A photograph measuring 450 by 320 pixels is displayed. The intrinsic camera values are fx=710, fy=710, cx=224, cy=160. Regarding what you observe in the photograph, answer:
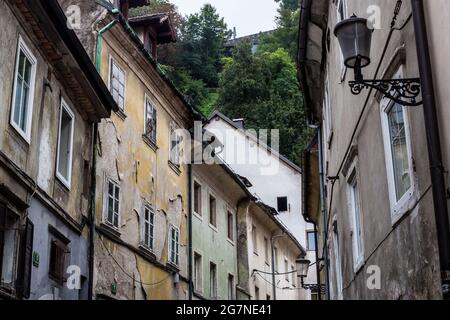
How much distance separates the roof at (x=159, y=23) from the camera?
20.9 metres

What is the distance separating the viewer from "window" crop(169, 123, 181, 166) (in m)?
22.0

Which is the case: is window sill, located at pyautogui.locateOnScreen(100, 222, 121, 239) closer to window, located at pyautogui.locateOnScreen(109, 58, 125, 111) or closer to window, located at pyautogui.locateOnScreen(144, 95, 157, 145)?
window, located at pyautogui.locateOnScreen(109, 58, 125, 111)

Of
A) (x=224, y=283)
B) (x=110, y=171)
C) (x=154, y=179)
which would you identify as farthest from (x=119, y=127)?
(x=224, y=283)

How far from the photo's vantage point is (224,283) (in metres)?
26.9

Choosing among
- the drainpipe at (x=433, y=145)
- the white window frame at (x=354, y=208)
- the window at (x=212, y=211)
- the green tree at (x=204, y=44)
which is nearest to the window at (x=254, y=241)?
the window at (x=212, y=211)

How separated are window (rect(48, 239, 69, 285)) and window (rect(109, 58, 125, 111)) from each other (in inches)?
207

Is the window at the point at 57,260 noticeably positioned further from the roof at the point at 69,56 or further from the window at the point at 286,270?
the window at the point at 286,270

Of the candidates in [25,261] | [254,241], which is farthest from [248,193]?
[25,261]

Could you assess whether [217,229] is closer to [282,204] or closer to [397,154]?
[282,204]

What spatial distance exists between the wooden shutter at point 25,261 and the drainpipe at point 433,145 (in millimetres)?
6793

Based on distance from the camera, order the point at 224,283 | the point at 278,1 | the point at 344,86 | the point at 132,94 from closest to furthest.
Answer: the point at 344,86 → the point at 132,94 → the point at 224,283 → the point at 278,1

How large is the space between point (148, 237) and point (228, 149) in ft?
75.9

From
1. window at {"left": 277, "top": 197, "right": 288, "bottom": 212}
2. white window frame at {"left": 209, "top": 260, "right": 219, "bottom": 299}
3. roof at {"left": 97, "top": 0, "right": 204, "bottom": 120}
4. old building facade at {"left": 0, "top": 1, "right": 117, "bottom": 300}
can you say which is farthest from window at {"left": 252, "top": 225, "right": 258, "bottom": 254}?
old building facade at {"left": 0, "top": 1, "right": 117, "bottom": 300}

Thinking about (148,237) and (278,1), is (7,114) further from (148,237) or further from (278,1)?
(278,1)
